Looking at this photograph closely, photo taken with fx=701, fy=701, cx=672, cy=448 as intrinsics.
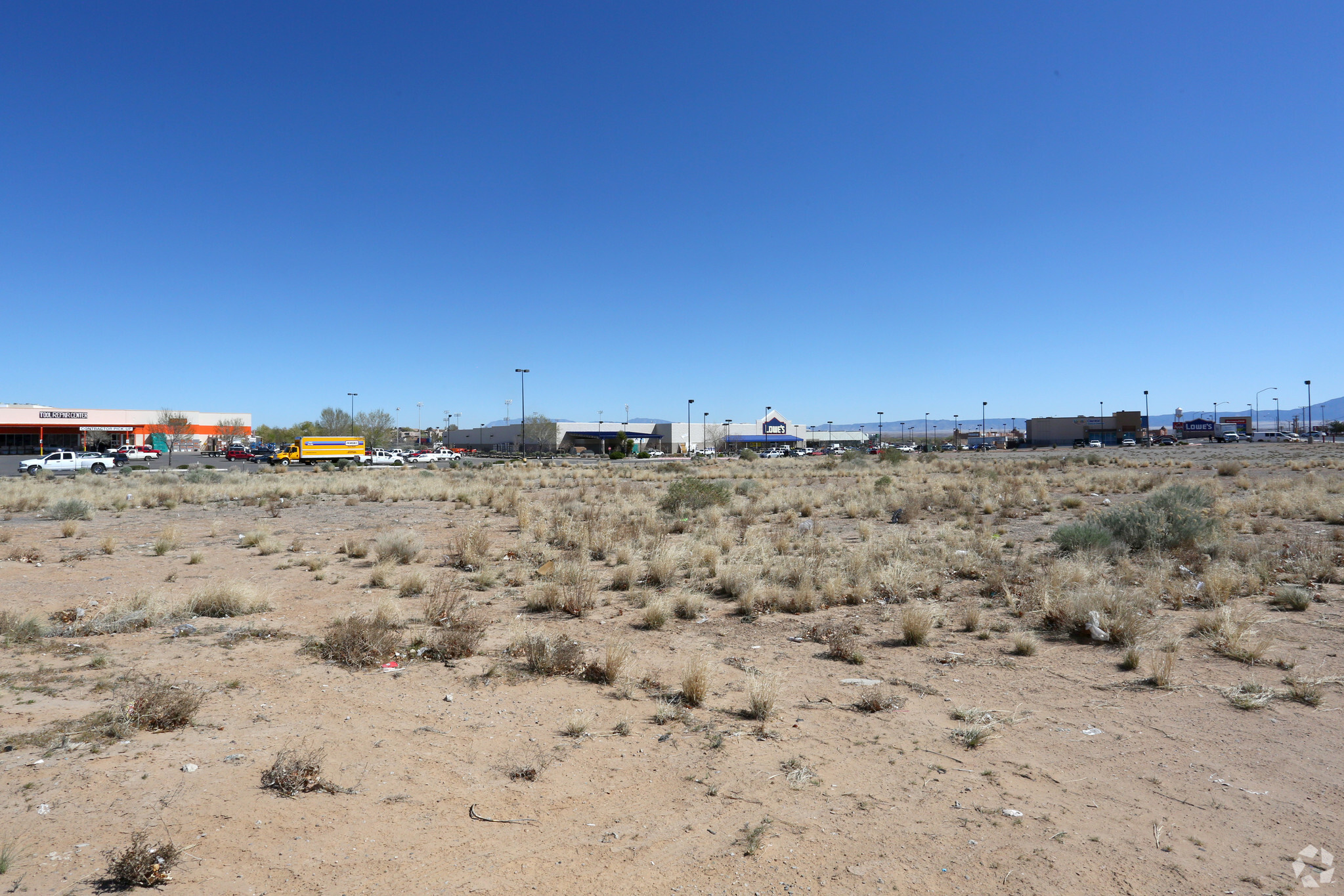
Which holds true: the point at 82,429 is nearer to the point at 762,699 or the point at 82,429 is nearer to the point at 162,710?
the point at 162,710

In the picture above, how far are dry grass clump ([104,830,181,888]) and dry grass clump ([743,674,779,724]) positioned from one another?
14.1 ft

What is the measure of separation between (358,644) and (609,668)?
295cm

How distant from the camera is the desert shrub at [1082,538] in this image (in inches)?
541

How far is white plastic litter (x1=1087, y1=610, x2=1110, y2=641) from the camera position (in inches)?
335

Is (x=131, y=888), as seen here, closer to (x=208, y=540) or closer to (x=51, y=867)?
(x=51, y=867)

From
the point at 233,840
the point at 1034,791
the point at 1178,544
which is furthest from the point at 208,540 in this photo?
the point at 1178,544

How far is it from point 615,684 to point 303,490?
29.4 m

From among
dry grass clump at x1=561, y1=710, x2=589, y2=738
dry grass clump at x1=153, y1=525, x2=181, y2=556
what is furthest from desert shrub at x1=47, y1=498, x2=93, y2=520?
dry grass clump at x1=561, y1=710, x2=589, y2=738

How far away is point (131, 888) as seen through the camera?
3619 mm

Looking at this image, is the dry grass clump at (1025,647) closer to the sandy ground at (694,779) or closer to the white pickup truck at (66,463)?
the sandy ground at (694,779)

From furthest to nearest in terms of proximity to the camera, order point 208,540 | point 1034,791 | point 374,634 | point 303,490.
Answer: point 303,490 < point 208,540 < point 374,634 < point 1034,791

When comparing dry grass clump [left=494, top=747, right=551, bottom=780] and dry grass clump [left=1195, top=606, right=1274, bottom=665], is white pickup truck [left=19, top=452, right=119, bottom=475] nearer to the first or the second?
dry grass clump [left=494, top=747, right=551, bottom=780]

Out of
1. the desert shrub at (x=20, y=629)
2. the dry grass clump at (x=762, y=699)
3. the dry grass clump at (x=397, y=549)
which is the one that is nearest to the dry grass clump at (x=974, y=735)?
the dry grass clump at (x=762, y=699)

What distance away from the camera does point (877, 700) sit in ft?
22.1
